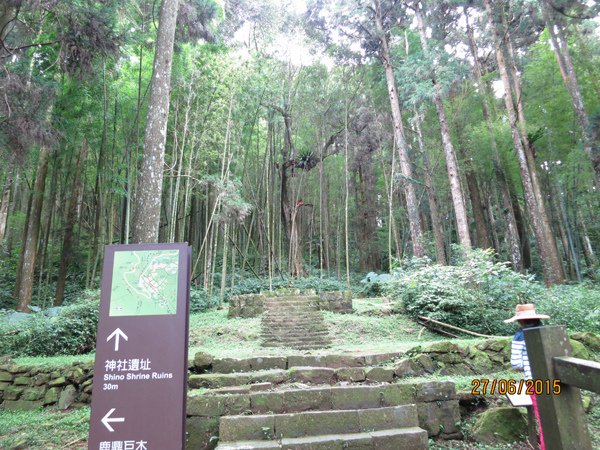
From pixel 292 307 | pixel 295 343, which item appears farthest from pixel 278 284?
pixel 295 343

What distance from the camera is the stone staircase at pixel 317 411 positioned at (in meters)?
2.73

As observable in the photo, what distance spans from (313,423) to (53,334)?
203 inches

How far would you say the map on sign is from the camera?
6.65 ft

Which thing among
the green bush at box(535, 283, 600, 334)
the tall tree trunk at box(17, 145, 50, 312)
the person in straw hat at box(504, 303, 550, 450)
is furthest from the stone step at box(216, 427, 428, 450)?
the tall tree trunk at box(17, 145, 50, 312)

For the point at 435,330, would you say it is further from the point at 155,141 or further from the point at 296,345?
the point at 155,141

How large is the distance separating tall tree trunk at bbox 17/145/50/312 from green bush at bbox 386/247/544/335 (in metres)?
8.50

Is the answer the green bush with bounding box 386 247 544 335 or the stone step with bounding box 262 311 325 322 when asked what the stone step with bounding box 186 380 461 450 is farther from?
the stone step with bounding box 262 311 325 322

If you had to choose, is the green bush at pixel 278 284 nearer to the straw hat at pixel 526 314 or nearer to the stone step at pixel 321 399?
the stone step at pixel 321 399

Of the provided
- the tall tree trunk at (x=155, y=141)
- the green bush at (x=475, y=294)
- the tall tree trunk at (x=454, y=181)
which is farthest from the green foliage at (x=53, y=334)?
the tall tree trunk at (x=454, y=181)

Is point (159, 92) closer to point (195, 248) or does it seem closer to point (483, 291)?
point (483, 291)

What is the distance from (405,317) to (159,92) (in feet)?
19.9

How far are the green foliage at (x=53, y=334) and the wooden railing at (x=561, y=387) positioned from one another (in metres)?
6.56

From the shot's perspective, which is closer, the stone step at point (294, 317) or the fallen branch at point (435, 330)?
the fallen branch at point (435, 330)

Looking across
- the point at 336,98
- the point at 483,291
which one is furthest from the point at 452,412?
the point at 336,98
